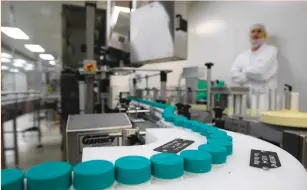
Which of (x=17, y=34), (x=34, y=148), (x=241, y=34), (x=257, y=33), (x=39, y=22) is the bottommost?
(x=34, y=148)

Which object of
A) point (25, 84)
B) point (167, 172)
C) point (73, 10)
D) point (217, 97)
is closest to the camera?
point (167, 172)

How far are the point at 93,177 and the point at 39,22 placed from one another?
4.46 metres

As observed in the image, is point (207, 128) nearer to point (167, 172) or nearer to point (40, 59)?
point (167, 172)

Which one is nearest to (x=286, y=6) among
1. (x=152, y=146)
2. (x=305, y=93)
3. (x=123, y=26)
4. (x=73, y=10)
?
(x=305, y=93)

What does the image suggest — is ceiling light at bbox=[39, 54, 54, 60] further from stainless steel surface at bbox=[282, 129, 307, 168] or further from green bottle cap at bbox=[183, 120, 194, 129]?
stainless steel surface at bbox=[282, 129, 307, 168]

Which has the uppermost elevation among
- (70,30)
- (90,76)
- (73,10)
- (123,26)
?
(73,10)

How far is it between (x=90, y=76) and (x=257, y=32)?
1.94 metres

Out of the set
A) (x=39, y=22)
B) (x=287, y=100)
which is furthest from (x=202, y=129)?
(x=39, y=22)

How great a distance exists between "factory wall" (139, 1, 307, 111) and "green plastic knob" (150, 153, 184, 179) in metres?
2.27

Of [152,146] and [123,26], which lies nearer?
[152,146]

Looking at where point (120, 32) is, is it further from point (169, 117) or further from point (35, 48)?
point (35, 48)

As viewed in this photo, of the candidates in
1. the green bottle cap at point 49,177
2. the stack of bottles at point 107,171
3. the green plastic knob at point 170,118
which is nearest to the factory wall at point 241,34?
the green plastic knob at point 170,118

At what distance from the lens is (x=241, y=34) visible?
286cm

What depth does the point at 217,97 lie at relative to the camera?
1742mm
